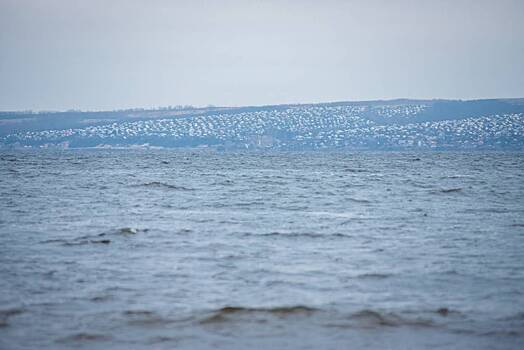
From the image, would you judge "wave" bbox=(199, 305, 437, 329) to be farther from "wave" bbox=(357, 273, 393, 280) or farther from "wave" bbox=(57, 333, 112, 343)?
"wave" bbox=(357, 273, 393, 280)

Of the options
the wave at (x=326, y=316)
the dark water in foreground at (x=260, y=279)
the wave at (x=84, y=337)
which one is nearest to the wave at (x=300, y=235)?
the dark water in foreground at (x=260, y=279)

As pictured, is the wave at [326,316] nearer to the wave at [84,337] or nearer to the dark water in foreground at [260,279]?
the dark water in foreground at [260,279]

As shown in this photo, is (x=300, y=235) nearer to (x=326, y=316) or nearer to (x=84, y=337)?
(x=326, y=316)

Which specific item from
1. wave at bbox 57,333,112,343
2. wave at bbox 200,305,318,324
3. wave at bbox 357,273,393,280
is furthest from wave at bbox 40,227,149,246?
wave at bbox 57,333,112,343

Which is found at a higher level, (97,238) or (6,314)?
(6,314)

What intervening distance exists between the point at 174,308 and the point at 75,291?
221 cm

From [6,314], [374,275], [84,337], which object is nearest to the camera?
[84,337]

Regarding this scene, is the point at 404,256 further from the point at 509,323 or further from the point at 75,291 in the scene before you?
the point at 75,291

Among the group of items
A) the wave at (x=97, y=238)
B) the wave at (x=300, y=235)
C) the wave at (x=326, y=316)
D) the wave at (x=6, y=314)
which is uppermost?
the wave at (x=6, y=314)

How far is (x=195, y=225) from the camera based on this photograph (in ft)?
72.7

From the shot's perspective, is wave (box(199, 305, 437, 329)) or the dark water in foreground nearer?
the dark water in foreground

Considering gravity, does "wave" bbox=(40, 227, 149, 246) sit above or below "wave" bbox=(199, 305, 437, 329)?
below

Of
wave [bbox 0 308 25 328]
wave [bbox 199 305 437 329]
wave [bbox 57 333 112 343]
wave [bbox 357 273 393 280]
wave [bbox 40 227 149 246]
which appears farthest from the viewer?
wave [bbox 40 227 149 246]

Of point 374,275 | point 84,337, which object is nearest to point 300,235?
point 374,275
